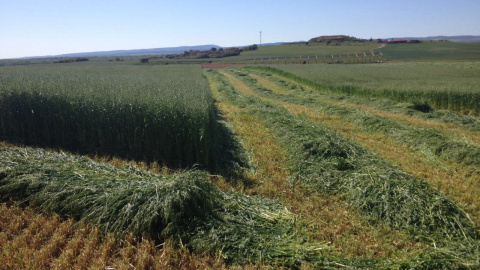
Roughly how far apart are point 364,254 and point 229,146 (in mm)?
5063

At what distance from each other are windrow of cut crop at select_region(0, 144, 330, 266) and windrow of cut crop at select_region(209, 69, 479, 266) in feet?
4.78

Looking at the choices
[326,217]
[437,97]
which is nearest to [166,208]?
[326,217]

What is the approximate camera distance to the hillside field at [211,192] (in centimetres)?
386

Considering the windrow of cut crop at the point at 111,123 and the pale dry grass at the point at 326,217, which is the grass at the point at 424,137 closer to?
the pale dry grass at the point at 326,217

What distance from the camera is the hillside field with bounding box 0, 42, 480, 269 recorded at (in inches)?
152

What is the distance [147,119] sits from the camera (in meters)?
7.73

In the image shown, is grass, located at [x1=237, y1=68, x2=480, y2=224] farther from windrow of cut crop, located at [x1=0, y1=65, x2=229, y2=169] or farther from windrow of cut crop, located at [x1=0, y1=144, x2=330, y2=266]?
windrow of cut crop, located at [x1=0, y1=65, x2=229, y2=169]

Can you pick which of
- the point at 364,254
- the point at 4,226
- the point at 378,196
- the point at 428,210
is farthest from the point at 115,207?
the point at 428,210

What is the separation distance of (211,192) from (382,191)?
9.79 feet

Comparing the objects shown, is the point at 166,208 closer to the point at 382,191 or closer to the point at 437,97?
the point at 382,191

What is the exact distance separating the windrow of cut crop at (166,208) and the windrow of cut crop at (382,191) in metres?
1.46

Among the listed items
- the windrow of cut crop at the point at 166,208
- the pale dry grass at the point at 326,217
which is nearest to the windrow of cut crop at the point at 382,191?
the pale dry grass at the point at 326,217

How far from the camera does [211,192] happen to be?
495 cm

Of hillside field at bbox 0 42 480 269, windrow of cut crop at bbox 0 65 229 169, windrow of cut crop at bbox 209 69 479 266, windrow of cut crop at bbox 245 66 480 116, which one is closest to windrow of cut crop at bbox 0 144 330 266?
hillside field at bbox 0 42 480 269
